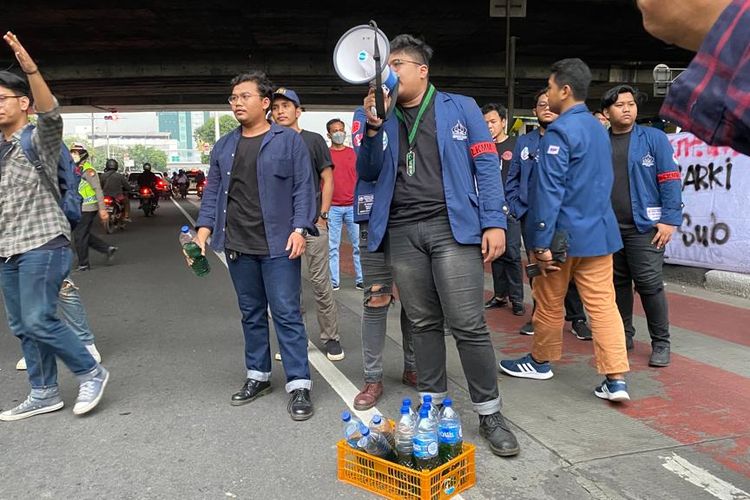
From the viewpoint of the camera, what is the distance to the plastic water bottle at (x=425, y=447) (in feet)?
9.32

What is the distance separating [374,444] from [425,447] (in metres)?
0.27

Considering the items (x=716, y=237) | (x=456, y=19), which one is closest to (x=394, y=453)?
A: (x=716, y=237)

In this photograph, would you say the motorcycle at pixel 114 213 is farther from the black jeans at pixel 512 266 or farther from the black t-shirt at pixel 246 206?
the black t-shirt at pixel 246 206

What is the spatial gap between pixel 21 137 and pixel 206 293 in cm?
457

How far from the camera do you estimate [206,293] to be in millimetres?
8047

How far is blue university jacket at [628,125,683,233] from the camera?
15.5 ft

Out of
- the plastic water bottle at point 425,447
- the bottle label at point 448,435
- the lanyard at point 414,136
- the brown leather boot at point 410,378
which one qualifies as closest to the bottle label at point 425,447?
the plastic water bottle at point 425,447

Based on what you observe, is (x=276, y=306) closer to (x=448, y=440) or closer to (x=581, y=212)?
(x=448, y=440)

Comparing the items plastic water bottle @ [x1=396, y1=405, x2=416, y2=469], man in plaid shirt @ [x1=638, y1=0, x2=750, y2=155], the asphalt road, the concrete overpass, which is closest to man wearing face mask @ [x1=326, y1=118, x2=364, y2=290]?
the asphalt road

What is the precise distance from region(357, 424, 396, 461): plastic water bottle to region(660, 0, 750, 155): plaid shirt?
2244 millimetres

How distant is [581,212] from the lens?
13.0 feet

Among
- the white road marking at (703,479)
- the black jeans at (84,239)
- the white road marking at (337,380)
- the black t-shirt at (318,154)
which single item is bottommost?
the white road marking at (703,479)

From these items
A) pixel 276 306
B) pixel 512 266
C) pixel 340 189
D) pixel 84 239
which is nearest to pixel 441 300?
pixel 276 306

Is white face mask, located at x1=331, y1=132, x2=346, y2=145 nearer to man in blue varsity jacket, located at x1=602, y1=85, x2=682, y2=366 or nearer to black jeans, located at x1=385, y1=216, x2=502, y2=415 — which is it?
man in blue varsity jacket, located at x1=602, y1=85, x2=682, y2=366
